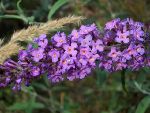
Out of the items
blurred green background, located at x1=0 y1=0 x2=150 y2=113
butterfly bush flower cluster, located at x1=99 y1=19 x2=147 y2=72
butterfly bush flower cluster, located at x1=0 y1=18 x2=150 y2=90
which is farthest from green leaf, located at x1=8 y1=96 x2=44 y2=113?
butterfly bush flower cluster, located at x1=99 y1=19 x2=147 y2=72

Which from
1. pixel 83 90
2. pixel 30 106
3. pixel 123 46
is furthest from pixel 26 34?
pixel 83 90

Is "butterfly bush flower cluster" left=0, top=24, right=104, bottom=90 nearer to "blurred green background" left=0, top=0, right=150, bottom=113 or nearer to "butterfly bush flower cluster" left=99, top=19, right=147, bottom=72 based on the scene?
"butterfly bush flower cluster" left=99, top=19, right=147, bottom=72

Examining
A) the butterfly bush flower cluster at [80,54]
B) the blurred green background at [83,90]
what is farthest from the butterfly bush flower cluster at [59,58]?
the blurred green background at [83,90]

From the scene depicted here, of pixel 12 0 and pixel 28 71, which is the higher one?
pixel 12 0

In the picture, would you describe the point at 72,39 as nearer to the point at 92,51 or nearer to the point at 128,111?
the point at 92,51

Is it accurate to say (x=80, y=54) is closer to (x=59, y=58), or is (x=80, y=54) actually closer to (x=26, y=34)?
(x=59, y=58)

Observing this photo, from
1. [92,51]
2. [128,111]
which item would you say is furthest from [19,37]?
[128,111]

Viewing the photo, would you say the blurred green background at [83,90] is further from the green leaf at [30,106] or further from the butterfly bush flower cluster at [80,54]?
the butterfly bush flower cluster at [80,54]
